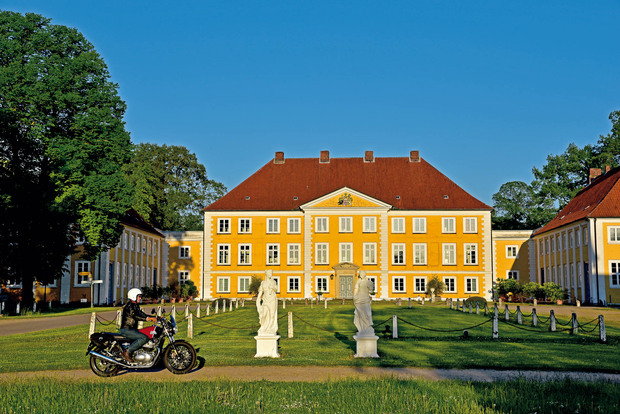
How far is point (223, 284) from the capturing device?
219 ft

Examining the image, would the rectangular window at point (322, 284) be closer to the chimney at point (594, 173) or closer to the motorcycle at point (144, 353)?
the chimney at point (594, 173)

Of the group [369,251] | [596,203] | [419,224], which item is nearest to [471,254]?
[419,224]

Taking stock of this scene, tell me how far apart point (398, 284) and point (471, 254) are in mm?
7720

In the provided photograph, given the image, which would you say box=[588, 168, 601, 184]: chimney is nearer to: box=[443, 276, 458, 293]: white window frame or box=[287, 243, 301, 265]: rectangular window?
box=[443, 276, 458, 293]: white window frame

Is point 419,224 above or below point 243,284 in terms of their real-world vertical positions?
above

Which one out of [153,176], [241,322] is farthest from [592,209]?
[153,176]

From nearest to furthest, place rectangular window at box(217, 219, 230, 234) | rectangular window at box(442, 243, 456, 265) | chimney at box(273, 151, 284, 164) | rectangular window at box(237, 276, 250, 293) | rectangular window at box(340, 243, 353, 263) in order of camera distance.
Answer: rectangular window at box(340, 243, 353, 263) < rectangular window at box(442, 243, 456, 265) < rectangular window at box(237, 276, 250, 293) < rectangular window at box(217, 219, 230, 234) < chimney at box(273, 151, 284, 164)

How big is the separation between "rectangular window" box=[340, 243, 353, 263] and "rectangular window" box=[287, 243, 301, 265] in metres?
4.36

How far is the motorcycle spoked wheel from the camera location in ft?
47.8

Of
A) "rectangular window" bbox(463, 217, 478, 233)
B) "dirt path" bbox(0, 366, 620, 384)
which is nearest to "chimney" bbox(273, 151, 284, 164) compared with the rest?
"rectangular window" bbox(463, 217, 478, 233)

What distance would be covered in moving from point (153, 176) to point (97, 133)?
125 ft

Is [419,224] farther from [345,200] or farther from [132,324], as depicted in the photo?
[132,324]

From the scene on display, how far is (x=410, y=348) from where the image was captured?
64.8ft

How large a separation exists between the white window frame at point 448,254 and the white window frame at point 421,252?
1.67 meters
